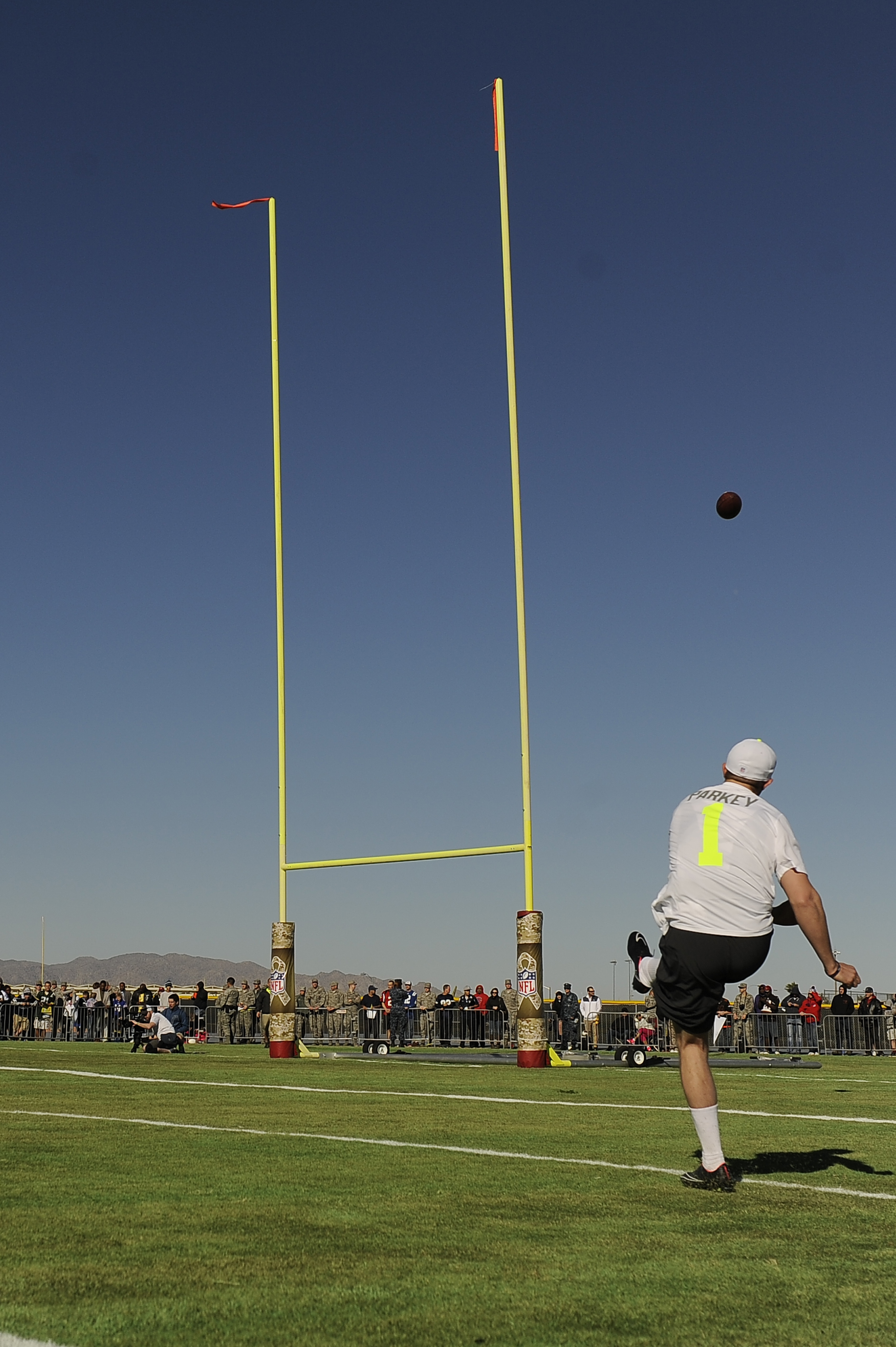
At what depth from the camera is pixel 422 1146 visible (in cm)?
695

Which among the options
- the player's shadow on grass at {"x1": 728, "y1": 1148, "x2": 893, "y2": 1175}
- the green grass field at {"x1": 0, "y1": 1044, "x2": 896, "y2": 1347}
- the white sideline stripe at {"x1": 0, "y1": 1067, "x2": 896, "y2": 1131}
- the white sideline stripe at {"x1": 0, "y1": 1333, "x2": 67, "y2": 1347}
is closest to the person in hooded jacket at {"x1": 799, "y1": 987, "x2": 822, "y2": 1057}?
the white sideline stripe at {"x1": 0, "y1": 1067, "x2": 896, "y2": 1131}

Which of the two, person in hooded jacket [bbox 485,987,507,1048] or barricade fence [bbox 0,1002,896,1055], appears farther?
person in hooded jacket [bbox 485,987,507,1048]

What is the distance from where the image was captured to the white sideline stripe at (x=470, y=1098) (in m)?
9.12

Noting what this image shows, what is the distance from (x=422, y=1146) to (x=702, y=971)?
205cm

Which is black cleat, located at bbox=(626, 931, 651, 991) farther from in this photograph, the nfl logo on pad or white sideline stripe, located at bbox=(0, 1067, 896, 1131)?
the nfl logo on pad

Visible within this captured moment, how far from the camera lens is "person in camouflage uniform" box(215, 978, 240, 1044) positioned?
33375mm

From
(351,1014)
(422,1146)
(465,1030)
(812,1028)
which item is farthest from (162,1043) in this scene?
(422,1146)

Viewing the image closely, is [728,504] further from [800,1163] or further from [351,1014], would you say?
[351,1014]

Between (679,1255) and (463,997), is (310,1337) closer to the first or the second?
(679,1255)

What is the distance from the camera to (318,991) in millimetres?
33531

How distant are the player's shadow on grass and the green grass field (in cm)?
2

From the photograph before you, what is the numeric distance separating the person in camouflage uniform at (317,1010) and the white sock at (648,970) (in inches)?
1083

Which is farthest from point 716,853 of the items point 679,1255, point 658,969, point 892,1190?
point 679,1255

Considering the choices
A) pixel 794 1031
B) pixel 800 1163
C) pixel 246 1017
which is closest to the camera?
pixel 800 1163
